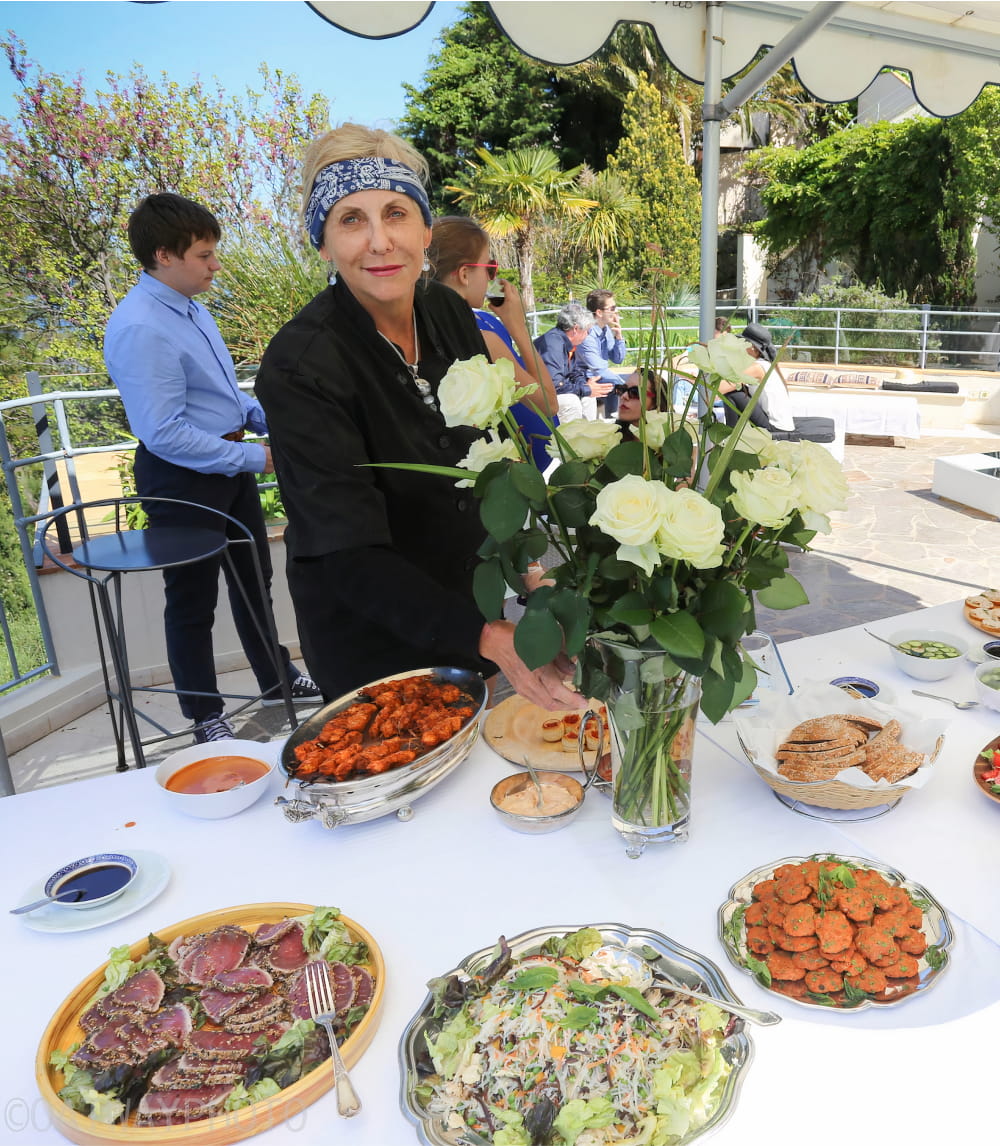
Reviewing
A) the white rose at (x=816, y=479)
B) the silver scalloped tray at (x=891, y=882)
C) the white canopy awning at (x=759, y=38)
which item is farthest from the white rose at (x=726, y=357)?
the white canopy awning at (x=759, y=38)

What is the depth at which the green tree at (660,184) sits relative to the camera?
2089 cm

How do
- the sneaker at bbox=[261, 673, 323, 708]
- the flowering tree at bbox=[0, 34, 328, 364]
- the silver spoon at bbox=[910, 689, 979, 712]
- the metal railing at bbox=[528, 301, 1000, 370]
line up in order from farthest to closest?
the metal railing at bbox=[528, 301, 1000, 370], the flowering tree at bbox=[0, 34, 328, 364], the sneaker at bbox=[261, 673, 323, 708], the silver spoon at bbox=[910, 689, 979, 712]

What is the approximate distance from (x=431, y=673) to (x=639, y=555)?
769 mm

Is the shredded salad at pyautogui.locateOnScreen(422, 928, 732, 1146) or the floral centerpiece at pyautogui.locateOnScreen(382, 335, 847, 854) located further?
the floral centerpiece at pyautogui.locateOnScreen(382, 335, 847, 854)

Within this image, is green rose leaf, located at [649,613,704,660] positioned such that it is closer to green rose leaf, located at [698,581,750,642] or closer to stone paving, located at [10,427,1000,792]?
green rose leaf, located at [698,581,750,642]

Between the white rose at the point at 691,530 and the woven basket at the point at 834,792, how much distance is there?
0.54 metres

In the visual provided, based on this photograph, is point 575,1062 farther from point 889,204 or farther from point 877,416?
point 889,204

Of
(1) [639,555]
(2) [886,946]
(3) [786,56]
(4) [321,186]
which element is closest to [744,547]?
(1) [639,555]

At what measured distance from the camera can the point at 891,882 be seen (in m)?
1.02

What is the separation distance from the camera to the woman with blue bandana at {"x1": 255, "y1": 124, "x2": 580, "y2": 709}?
1.39 meters

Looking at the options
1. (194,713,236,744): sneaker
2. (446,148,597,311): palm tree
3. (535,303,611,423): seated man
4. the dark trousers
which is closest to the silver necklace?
the dark trousers

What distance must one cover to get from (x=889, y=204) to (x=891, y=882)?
19.2 metres

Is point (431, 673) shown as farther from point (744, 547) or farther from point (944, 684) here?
point (944, 684)

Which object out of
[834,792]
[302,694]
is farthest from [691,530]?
[302,694]
